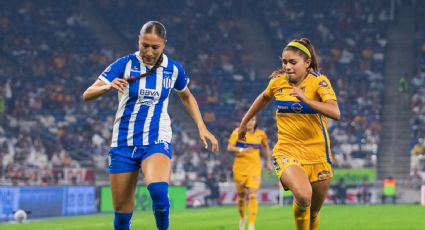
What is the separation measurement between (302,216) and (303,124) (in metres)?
1.04

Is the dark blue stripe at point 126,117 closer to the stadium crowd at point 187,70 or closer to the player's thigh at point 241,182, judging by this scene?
the player's thigh at point 241,182

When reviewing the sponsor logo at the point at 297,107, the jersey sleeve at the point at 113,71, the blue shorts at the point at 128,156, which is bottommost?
the blue shorts at the point at 128,156

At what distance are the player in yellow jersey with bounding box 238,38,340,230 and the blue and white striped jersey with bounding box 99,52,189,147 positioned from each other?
150 cm

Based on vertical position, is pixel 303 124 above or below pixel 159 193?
above

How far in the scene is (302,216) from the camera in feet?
34.2

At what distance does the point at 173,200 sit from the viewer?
34125mm

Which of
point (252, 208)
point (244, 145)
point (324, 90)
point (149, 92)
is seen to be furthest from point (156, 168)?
point (244, 145)

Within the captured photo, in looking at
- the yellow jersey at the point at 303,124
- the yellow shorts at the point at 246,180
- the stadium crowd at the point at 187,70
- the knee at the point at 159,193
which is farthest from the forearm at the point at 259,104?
the stadium crowd at the point at 187,70

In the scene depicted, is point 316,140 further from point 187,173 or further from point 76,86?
point 76,86

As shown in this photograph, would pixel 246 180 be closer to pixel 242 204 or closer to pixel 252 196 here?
pixel 252 196

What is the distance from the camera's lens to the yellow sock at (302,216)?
1038 centimetres

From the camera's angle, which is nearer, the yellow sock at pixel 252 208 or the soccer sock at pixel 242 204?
the yellow sock at pixel 252 208

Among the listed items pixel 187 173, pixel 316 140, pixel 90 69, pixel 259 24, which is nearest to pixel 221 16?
pixel 259 24

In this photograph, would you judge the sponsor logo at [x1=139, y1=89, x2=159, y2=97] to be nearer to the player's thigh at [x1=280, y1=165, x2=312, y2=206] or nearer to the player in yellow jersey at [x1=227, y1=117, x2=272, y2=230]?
the player's thigh at [x1=280, y1=165, x2=312, y2=206]
